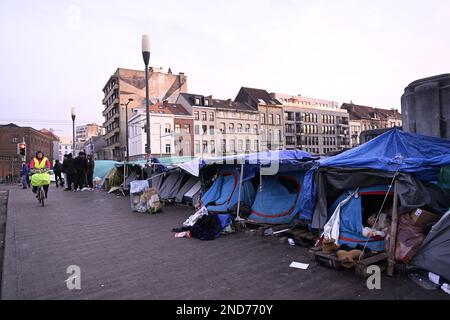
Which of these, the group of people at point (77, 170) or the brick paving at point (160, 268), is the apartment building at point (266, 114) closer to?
the group of people at point (77, 170)

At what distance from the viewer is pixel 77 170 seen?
1880 cm

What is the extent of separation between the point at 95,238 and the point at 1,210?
23.9 ft

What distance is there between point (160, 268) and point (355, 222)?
3554mm

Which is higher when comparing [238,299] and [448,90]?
[448,90]

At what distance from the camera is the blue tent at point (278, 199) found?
7801mm

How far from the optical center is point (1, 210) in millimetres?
11906

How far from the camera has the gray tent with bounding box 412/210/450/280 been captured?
14.1ft

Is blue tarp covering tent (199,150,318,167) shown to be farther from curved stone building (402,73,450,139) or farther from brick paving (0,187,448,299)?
curved stone building (402,73,450,139)

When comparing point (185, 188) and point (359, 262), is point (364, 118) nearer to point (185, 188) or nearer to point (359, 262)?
point (185, 188)

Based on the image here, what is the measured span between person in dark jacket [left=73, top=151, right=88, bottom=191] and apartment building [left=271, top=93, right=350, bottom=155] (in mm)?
51647

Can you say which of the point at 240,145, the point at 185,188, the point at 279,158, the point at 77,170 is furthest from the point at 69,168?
the point at 240,145

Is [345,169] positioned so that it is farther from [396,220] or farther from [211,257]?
[211,257]
